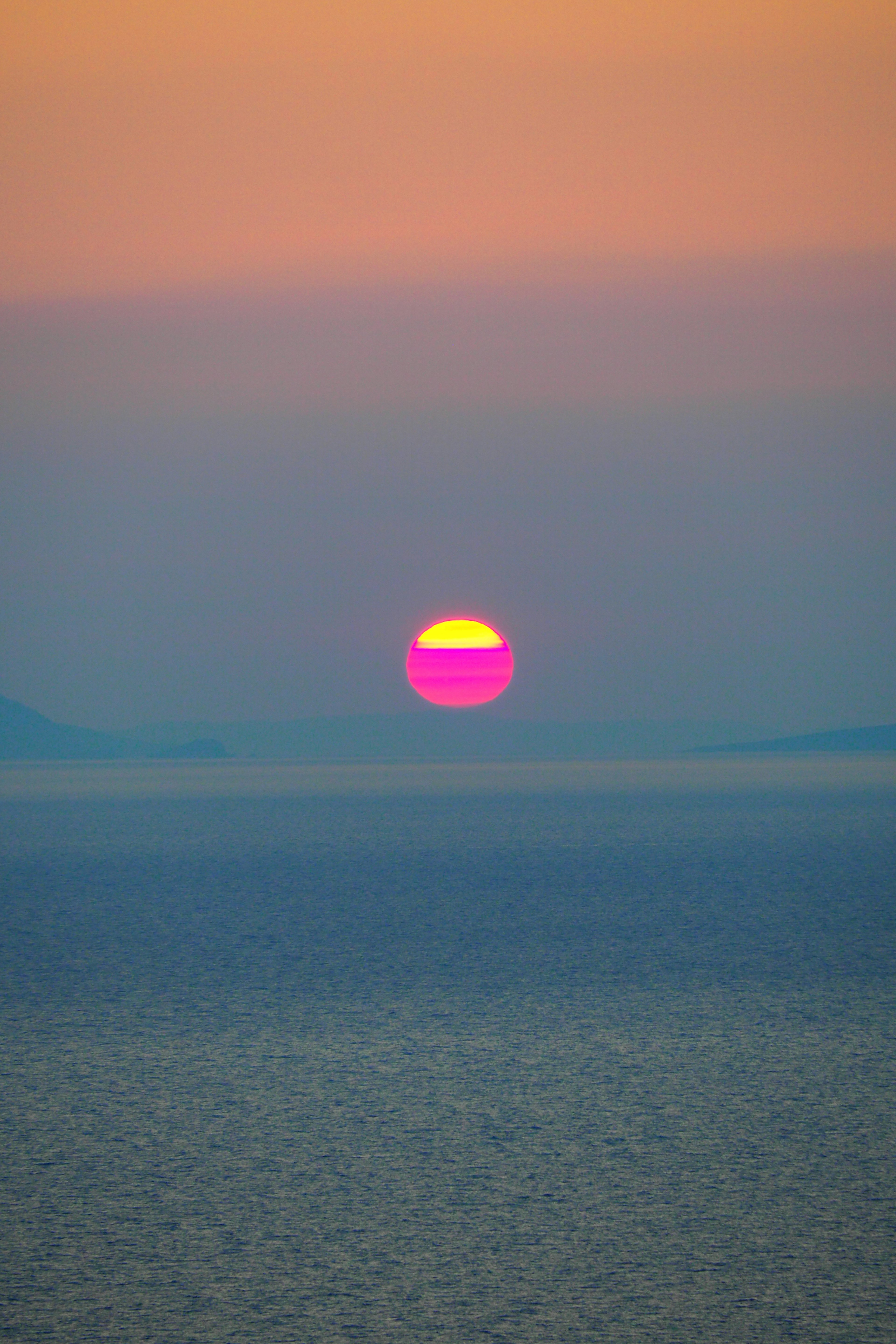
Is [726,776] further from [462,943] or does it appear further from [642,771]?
[462,943]

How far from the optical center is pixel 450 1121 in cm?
569

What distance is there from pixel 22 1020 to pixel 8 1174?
3.23 metres

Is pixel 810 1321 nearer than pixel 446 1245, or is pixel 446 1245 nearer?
pixel 810 1321

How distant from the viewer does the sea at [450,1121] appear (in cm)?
387

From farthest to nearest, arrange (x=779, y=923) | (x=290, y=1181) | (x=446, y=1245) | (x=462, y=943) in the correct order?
(x=779, y=923) → (x=462, y=943) → (x=290, y=1181) → (x=446, y=1245)

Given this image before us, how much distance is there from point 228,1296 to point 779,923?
9.95 metres

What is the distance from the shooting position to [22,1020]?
26.6 feet

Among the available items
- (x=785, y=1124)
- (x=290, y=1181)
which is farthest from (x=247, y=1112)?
(x=785, y=1124)

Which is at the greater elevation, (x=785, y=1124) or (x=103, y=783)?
(x=103, y=783)

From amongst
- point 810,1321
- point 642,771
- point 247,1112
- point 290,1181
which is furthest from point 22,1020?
point 642,771

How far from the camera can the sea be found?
387 cm

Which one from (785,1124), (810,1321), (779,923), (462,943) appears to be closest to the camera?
(810,1321)

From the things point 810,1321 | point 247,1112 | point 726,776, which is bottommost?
point 810,1321

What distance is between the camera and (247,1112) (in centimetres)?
586
